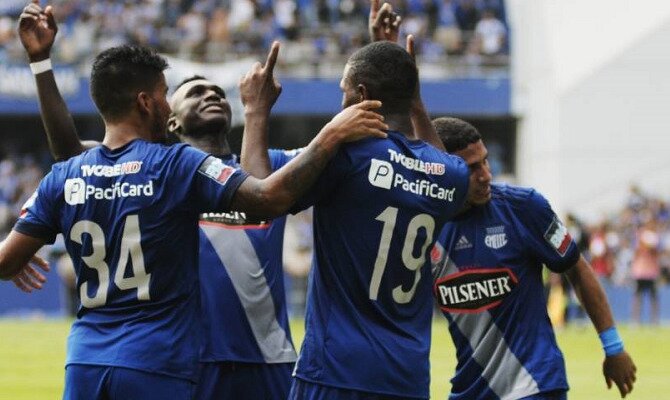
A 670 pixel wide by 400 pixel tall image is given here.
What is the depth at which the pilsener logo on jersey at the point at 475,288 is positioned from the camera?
6125 mm

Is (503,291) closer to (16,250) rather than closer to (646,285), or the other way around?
(16,250)

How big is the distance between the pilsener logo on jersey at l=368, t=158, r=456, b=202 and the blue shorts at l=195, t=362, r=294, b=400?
1.61 m

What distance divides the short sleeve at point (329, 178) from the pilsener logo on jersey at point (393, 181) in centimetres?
10

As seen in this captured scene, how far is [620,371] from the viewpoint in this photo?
20.3 ft

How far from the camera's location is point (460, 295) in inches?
243

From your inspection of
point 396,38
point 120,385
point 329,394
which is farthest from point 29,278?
point 396,38

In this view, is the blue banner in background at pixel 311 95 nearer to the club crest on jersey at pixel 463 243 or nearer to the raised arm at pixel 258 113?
the club crest on jersey at pixel 463 243

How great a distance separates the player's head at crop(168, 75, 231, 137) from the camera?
6633 mm

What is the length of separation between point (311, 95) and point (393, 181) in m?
26.5

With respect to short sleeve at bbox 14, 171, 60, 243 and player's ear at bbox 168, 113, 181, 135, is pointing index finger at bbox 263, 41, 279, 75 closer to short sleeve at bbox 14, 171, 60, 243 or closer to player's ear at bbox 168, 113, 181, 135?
short sleeve at bbox 14, 171, 60, 243

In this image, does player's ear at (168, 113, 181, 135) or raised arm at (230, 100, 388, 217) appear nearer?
raised arm at (230, 100, 388, 217)

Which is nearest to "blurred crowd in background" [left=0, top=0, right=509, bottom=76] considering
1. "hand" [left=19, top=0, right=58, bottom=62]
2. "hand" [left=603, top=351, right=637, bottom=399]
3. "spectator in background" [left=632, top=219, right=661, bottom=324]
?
"spectator in background" [left=632, top=219, right=661, bottom=324]

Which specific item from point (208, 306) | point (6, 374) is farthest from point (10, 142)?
point (208, 306)

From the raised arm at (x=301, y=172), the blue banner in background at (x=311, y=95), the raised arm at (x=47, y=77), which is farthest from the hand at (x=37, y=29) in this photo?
the blue banner in background at (x=311, y=95)
